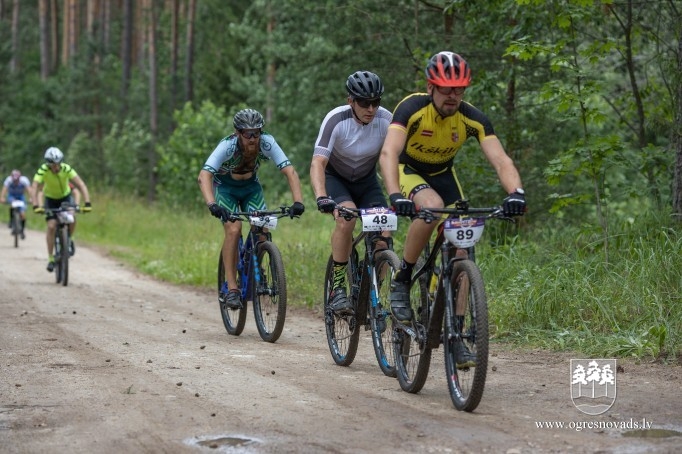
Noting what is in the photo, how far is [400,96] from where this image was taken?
54.6 feet

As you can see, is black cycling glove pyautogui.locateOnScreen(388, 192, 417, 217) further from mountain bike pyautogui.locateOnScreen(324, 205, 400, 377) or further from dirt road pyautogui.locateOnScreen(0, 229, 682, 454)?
dirt road pyautogui.locateOnScreen(0, 229, 682, 454)

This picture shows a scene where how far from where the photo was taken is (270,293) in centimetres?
995

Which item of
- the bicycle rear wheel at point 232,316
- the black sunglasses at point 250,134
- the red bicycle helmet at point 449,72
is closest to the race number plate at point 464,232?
the red bicycle helmet at point 449,72

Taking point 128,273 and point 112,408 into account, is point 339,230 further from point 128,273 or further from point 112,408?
point 128,273

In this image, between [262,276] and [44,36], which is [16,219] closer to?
[262,276]

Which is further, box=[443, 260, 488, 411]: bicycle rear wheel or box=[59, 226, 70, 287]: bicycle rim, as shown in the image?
box=[59, 226, 70, 287]: bicycle rim

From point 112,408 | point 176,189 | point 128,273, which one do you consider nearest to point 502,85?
point 128,273

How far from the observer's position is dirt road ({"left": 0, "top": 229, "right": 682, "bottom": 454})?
547 cm

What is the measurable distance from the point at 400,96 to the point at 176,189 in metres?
17.0

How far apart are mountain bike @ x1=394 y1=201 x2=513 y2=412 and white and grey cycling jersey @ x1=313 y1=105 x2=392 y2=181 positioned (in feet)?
5.55

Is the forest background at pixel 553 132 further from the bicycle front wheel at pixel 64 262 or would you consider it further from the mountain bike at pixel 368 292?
the bicycle front wheel at pixel 64 262

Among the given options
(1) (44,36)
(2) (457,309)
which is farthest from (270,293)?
(1) (44,36)

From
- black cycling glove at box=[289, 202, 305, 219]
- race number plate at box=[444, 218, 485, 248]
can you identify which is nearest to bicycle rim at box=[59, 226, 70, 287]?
black cycling glove at box=[289, 202, 305, 219]

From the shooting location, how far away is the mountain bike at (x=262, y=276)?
382 inches
